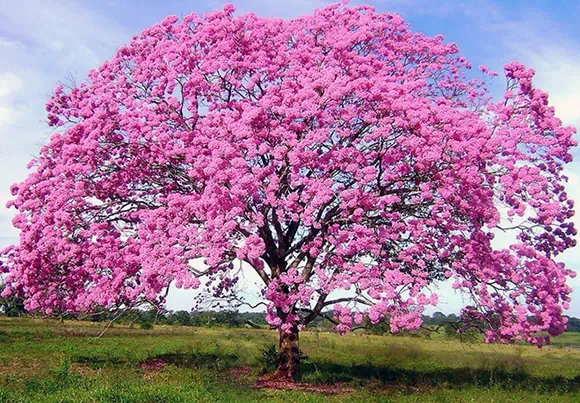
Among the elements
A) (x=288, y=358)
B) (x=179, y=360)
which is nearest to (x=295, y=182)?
(x=288, y=358)

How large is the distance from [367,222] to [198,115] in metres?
6.87

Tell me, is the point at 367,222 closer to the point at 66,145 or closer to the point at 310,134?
the point at 310,134

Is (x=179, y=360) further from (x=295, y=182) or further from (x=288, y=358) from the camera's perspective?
(x=295, y=182)

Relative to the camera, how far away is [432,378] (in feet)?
79.3

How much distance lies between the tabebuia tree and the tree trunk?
0.22 feet

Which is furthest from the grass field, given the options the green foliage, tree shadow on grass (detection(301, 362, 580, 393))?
the green foliage

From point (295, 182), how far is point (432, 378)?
34.5 ft

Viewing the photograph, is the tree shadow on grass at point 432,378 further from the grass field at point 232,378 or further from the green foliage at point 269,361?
the green foliage at point 269,361

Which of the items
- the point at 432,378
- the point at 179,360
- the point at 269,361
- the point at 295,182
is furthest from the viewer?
the point at 179,360

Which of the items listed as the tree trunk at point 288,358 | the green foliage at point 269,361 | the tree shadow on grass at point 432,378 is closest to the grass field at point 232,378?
the tree shadow on grass at point 432,378

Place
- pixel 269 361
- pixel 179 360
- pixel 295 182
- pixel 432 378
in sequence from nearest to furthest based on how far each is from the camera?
pixel 295 182
pixel 432 378
pixel 269 361
pixel 179 360

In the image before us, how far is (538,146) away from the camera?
20953 millimetres

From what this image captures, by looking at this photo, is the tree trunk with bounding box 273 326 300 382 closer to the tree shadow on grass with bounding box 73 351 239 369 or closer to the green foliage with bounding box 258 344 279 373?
the green foliage with bounding box 258 344 279 373

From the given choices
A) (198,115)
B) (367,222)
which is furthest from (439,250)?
(198,115)
